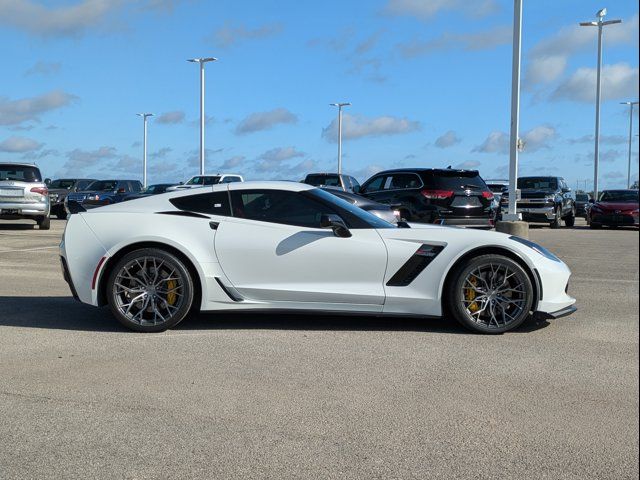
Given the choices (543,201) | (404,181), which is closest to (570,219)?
(543,201)

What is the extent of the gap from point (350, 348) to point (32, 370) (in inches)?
95.3

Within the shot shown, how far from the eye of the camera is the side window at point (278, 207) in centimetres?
655

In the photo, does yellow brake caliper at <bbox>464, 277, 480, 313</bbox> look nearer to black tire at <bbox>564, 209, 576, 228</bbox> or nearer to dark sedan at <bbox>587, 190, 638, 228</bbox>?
dark sedan at <bbox>587, 190, 638, 228</bbox>

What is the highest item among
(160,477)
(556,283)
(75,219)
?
(75,219)

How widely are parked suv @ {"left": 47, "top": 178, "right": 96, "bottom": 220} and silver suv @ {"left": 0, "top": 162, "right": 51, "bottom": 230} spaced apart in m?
7.80

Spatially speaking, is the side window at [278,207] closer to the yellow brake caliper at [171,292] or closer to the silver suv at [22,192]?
the yellow brake caliper at [171,292]

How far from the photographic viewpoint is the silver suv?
20.0 metres

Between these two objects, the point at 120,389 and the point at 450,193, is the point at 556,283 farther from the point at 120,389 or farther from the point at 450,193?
the point at 450,193

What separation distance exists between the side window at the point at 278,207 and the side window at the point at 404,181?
9231 millimetres

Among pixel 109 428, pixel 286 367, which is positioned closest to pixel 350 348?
pixel 286 367

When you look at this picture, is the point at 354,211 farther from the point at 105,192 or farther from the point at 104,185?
the point at 104,185

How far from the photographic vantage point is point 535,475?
3273 millimetres

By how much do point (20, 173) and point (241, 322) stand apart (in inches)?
620

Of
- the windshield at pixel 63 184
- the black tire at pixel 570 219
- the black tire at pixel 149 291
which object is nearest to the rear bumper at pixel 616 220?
the black tire at pixel 570 219
